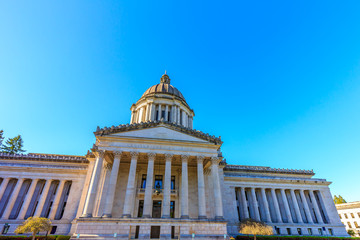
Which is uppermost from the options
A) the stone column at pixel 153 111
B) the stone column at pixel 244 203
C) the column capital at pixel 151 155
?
the stone column at pixel 153 111

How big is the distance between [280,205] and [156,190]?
2622cm

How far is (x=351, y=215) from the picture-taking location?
2009 inches

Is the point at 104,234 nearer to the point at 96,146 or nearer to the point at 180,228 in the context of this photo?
the point at 180,228

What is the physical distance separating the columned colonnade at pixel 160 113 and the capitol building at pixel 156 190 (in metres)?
0.25

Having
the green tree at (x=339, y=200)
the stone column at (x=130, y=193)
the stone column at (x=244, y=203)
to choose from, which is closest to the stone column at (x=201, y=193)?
the stone column at (x=130, y=193)

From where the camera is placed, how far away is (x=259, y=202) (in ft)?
117

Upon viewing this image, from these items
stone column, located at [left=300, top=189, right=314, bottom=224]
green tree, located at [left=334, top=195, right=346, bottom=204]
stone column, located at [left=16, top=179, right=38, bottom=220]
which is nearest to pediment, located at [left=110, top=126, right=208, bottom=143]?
stone column, located at [left=16, top=179, right=38, bottom=220]

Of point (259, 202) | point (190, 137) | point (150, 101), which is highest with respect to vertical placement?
point (150, 101)

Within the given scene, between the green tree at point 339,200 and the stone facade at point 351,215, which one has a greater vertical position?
the green tree at point 339,200

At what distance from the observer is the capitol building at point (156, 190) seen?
72.1 ft

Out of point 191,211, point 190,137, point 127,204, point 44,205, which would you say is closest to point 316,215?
point 191,211

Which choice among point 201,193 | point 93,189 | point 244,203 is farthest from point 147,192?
point 244,203

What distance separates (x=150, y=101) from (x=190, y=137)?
16.7 meters

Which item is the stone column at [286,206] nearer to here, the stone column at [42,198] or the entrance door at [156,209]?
the entrance door at [156,209]
